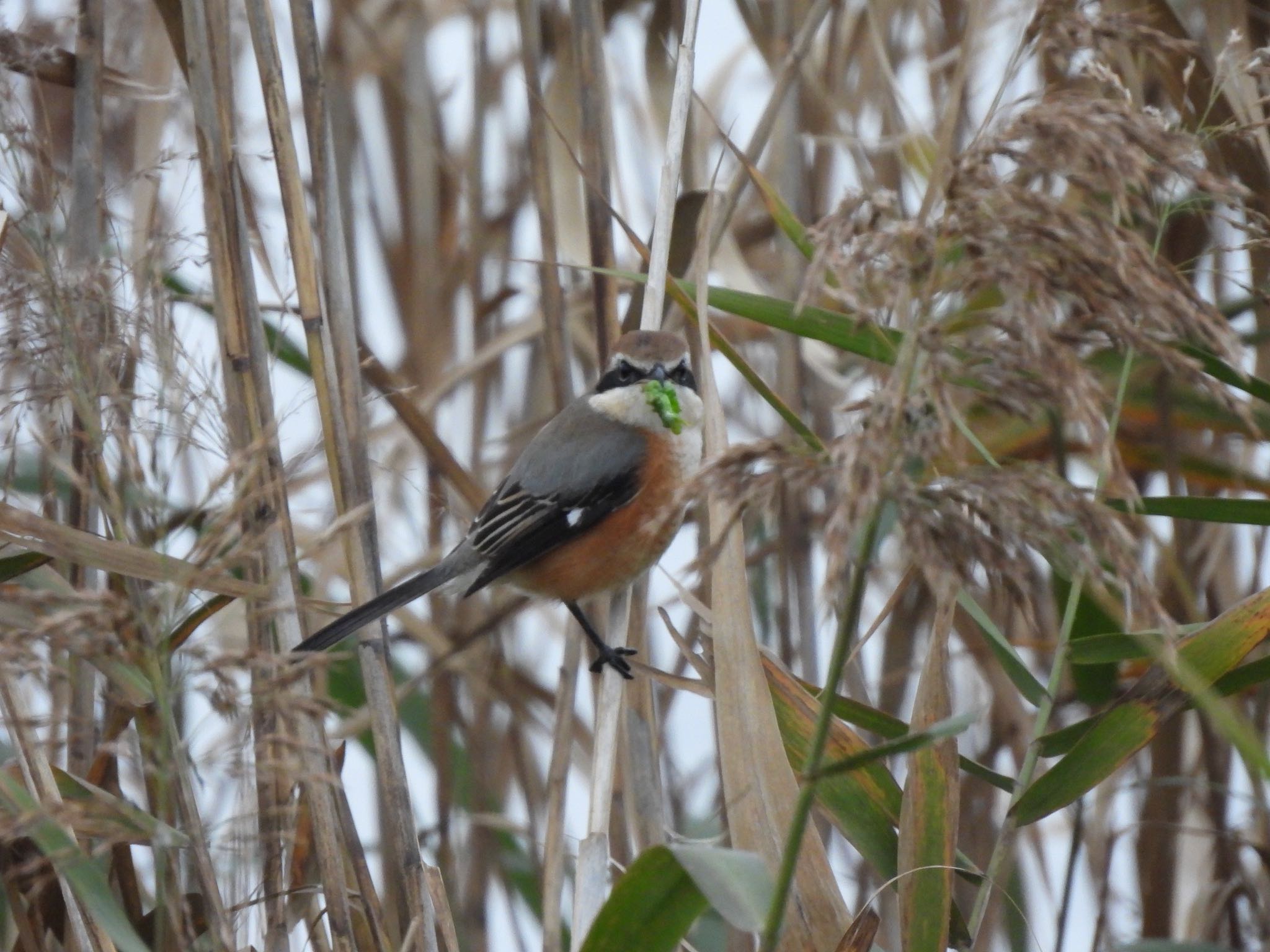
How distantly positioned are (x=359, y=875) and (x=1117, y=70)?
2198mm

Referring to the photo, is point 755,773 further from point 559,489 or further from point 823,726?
point 559,489

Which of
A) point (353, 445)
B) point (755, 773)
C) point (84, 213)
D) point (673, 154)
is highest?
point (84, 213)

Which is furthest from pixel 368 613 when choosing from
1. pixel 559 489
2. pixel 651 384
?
pixel 559 489

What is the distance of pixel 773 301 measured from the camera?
2.06 meters

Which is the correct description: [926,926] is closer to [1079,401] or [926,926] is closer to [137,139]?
[1079,401]

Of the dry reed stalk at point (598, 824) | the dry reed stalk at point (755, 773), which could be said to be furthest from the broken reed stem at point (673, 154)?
the dry reed stalk at point (598, 824)

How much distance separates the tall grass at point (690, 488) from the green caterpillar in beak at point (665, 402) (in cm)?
16

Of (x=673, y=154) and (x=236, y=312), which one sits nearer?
(x=236, y=312)

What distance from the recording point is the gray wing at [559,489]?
122 inches

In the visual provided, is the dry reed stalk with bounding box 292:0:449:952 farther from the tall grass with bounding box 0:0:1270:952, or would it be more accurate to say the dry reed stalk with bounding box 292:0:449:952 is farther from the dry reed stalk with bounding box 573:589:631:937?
the dry reed stalk with bounding box 573:589:631:937

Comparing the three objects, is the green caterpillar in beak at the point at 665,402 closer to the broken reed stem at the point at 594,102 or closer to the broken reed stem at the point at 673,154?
the broken reed stem at the point at 594,102

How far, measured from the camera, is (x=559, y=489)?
3.20 m

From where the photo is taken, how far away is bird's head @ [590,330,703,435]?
8.97ft

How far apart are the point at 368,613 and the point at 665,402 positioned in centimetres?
96
